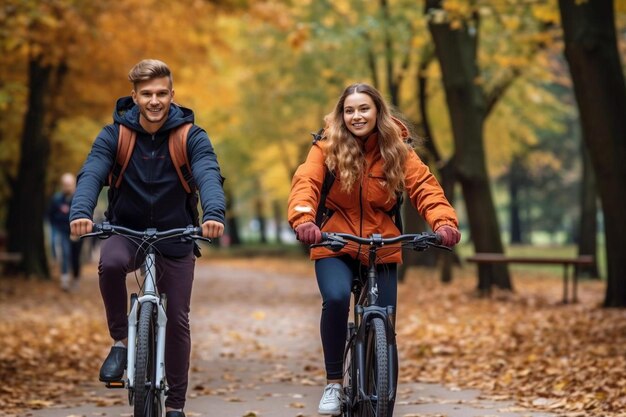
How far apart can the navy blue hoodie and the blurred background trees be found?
295 inches

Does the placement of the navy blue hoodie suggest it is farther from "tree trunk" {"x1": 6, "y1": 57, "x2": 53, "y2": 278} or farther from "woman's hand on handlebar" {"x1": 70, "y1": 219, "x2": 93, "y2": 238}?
"tree trunk" {"x1": 6, "y1": 57, "x2": 53, "y2": 278}

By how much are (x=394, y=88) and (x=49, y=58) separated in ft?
25.5

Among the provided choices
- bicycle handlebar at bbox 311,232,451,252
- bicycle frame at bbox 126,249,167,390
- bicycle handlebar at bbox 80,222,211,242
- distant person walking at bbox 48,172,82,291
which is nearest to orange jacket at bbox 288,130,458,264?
bicycle handlebar at bbox 311,232,451,252

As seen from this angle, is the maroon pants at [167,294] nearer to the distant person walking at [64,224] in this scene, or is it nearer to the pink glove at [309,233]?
the pink glove at [309,233]

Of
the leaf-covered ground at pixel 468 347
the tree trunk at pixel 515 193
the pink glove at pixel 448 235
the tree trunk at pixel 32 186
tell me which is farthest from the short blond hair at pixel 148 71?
the tree trunk at pixel 515 193

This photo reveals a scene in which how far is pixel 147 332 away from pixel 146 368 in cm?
18

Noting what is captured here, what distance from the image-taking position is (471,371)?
925 centimetres

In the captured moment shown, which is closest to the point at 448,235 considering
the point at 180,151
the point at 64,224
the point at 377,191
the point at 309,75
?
the point at 377,191

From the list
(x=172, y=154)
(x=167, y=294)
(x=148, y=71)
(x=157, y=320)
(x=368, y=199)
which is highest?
(x=148, y=71)

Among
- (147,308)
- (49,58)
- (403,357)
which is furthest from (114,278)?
(49,58)

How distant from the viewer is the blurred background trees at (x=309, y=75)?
48.8 ft

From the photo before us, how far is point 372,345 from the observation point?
17.7 ft

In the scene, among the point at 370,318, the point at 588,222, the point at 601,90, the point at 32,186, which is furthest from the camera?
the point at 588,222

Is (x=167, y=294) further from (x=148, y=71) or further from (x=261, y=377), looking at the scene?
(x=261, y=377)
